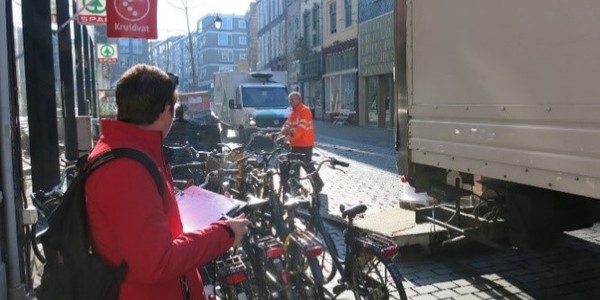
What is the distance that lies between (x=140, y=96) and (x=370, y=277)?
2.43 meters

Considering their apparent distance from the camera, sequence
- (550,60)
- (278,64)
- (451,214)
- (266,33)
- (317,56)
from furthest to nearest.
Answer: (266,33)
(278,64)
(317,56)
(451,214)
(550,60)

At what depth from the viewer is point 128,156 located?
1791 millimetres

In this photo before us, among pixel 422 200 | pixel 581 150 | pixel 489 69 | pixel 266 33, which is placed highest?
pixel 266 33

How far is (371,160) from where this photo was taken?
14.2 meters

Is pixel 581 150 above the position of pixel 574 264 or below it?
above

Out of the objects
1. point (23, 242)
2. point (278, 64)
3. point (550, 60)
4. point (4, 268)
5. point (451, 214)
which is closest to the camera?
point (550, 60)

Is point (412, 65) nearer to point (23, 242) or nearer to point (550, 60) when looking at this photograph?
point (550, 60)

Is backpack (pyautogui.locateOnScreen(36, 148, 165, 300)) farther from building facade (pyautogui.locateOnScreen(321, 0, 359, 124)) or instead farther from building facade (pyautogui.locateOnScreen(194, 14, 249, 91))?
building facade (pyautogui.locateOnScreen(194, 14, 249, 91))

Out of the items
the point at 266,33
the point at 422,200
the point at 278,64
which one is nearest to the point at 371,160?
the point at 422,200

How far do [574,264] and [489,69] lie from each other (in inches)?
107

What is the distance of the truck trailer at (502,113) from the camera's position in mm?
3061

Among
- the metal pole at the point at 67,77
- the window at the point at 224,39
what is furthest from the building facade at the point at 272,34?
the window at the point at 224,39

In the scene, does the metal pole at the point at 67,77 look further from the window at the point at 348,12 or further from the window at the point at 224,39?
the window at the point at 224,39

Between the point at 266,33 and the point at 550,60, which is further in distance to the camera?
the point at 266,33
